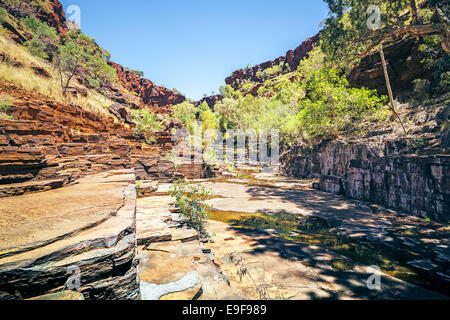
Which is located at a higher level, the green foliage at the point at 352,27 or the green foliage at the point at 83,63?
the green foliage at the point at 83,63

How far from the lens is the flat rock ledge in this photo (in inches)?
57.5

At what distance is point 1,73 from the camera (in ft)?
37.5

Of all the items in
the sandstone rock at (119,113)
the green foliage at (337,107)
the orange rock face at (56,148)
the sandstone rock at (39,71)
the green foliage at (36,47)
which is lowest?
the orange rock face at (56,148)

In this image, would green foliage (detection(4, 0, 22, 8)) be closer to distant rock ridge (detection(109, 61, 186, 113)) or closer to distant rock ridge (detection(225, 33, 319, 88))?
distant rock ridge (detection(109, 61, 186, 113))

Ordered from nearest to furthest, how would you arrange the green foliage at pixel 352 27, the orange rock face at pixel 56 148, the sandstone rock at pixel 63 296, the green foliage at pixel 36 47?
the sandstone rock at pixel 63 296
the orange rock face at pixel 56 148
the green foliage at pixel 352 27
the green foliage at pixel 36 47

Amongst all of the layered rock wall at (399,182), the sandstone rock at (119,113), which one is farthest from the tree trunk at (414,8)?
the sandstone rock at (119,113)

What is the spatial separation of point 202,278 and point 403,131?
1028cm

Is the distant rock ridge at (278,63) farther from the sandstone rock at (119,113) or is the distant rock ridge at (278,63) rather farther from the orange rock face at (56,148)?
the orange rock face at (56,148)

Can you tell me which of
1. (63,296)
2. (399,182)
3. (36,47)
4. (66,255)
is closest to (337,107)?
(399,182)

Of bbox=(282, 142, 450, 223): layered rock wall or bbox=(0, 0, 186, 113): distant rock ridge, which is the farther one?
bbox=(0, 0, 186, 113): distant rock ridge

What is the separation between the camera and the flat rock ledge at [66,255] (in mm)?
1460

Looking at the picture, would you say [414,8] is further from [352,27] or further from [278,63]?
[278,63]

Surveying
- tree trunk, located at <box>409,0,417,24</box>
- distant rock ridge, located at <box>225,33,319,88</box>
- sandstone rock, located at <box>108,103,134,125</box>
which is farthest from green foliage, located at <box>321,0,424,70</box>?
distant rock ridge, located at <box>225,33,319,88</box>

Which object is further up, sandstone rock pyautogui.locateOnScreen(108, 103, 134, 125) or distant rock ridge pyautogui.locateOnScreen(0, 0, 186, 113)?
distant rock ridge pyautogui.locateOnScreen(0, 0, 186, 113)
